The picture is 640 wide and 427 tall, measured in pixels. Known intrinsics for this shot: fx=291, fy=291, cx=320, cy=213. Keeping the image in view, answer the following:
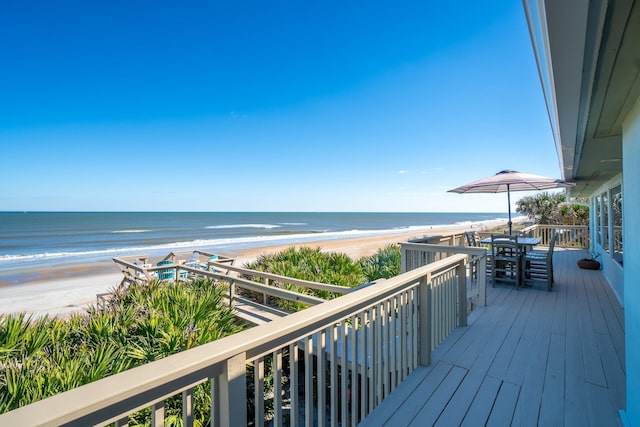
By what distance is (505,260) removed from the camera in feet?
19.3

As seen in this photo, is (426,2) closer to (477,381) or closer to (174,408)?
(477,381)

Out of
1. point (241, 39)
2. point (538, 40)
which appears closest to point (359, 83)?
point (241, 39)

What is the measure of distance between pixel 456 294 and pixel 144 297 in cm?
460

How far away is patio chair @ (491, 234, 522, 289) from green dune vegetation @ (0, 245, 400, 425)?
5.05 m

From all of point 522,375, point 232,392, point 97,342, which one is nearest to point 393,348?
point 522,375

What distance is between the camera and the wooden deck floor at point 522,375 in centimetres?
219

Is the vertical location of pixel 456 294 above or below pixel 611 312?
above

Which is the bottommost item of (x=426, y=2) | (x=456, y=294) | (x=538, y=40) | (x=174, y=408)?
(x=174, y=408)

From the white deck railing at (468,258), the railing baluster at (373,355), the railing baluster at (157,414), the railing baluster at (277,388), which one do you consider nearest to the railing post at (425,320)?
the railing baluster at (373,355)

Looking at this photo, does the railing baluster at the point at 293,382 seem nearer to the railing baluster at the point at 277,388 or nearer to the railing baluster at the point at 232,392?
the railing baluster at the point at 277,388

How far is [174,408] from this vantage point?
2.52 metres

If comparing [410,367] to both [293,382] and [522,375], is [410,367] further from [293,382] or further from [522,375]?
[293,382]

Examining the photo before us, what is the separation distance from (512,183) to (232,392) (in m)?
6.27

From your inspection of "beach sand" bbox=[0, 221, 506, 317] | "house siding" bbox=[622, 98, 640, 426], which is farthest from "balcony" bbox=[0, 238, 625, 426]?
"beach sand" bbox=[0, 221, 506, 317]
